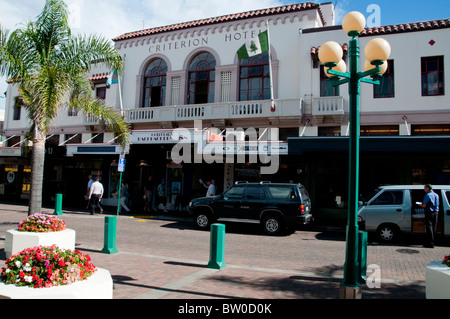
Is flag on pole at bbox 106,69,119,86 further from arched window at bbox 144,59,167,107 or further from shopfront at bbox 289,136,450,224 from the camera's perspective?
shopfront at bbox 289,136,450,224

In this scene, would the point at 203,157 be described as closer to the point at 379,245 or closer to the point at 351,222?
the point at 379,245

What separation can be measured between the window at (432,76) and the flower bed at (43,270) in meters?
15.9

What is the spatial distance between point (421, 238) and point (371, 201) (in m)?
2.42

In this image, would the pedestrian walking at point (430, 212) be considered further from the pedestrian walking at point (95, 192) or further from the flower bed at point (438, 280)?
the pedestrian walking at point (95, 192)

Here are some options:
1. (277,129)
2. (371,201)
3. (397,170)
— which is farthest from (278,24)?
(371,201)

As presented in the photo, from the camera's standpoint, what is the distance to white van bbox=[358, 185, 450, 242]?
1081 cm

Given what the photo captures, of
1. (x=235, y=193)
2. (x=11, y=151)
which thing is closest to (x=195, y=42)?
(x=235, y=193)

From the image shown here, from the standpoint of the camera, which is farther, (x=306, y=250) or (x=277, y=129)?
(x=277, y=129)

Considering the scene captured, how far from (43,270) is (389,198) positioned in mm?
10497

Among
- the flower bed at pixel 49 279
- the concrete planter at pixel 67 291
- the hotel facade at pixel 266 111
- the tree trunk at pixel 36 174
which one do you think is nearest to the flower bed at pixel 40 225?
the tree trunk at pixel 36 174

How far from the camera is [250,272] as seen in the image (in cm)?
725

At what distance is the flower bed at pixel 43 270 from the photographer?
3.77 m

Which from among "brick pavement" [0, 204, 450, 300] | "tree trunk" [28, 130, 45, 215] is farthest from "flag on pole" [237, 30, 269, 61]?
"tree trunk" [28, 130, 45, 215]

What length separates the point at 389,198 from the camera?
11289mm
